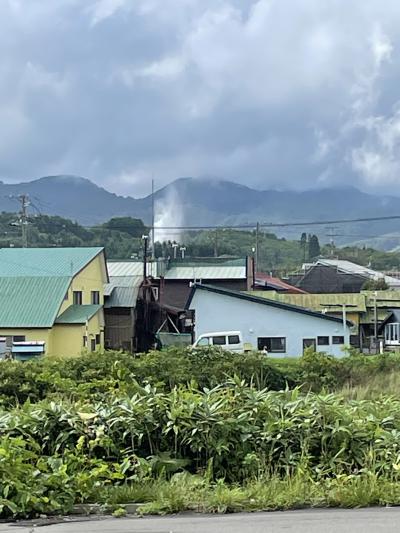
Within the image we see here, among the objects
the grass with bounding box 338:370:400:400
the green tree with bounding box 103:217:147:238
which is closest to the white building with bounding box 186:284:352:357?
the grass with bounding box 338:370:400:400

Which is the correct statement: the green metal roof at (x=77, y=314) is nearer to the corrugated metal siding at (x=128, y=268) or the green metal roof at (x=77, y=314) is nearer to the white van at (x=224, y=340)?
the white van at (x=224, y=340)

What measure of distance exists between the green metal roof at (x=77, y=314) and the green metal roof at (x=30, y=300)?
2.39 feet

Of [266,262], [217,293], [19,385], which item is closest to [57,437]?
[19,385]

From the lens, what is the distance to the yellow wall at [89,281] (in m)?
41.9

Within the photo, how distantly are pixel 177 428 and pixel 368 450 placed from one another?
206 cm

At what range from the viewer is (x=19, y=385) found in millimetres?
19594

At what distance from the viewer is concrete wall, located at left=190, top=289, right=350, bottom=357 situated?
4059 centimetres

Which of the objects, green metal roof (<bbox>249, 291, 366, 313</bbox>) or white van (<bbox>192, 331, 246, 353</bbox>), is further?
green metal roof (<bbox>249, 291, 366, 313</bbox>)

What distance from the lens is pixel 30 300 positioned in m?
40.0

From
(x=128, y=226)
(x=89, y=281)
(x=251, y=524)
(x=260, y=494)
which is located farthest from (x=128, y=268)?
(x=251, y=524)

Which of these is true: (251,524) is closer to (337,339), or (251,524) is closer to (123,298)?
(337,339)

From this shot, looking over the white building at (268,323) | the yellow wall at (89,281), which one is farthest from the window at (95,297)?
the white building at (268,323)

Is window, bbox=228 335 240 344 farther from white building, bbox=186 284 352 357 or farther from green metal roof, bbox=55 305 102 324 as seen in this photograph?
green metal roof, bbox=55 305 102 324

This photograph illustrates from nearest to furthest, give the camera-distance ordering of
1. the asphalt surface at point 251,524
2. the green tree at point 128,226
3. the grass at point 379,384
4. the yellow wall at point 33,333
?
the asphalt surface at point 251,524
the grass at point 379,384
the yellow wall at point 33,333
the green tree at point 128,226
